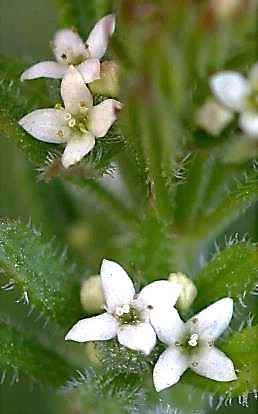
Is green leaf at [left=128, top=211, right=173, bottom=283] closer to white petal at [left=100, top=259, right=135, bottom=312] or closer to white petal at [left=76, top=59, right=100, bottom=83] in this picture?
white petal at [left=100, top=259, right=135, bottom=312]

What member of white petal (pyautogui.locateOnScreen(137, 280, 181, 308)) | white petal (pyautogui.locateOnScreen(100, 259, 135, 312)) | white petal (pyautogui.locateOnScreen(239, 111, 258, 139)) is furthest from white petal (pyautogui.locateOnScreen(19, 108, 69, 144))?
white petal (pyautogui.locateOnScreen(239, 111, 258, 139))

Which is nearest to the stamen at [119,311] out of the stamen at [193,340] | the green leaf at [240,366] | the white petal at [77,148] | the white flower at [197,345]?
the white flower at [197,345]

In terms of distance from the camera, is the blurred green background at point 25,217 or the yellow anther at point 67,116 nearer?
the yellow anther at point 67,116

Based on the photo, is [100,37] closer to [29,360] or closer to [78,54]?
[78,54]

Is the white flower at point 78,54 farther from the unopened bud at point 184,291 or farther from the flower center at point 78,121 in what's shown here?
the unopened bud at point 184,291

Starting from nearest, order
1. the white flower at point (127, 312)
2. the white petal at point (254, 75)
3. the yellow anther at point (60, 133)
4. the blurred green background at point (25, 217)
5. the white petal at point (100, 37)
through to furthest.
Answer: the white petal at point (254, 75)
the white flower at point (127, 312)
the white petal at point (100, 37)
the yellow anther at point (60, 133)
the blurred green background at point (25, 217)

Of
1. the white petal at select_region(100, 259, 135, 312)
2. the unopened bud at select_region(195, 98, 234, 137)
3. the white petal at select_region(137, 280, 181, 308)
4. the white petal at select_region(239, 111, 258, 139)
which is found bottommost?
the white petal at select_region(137, 280, 181, 308)
